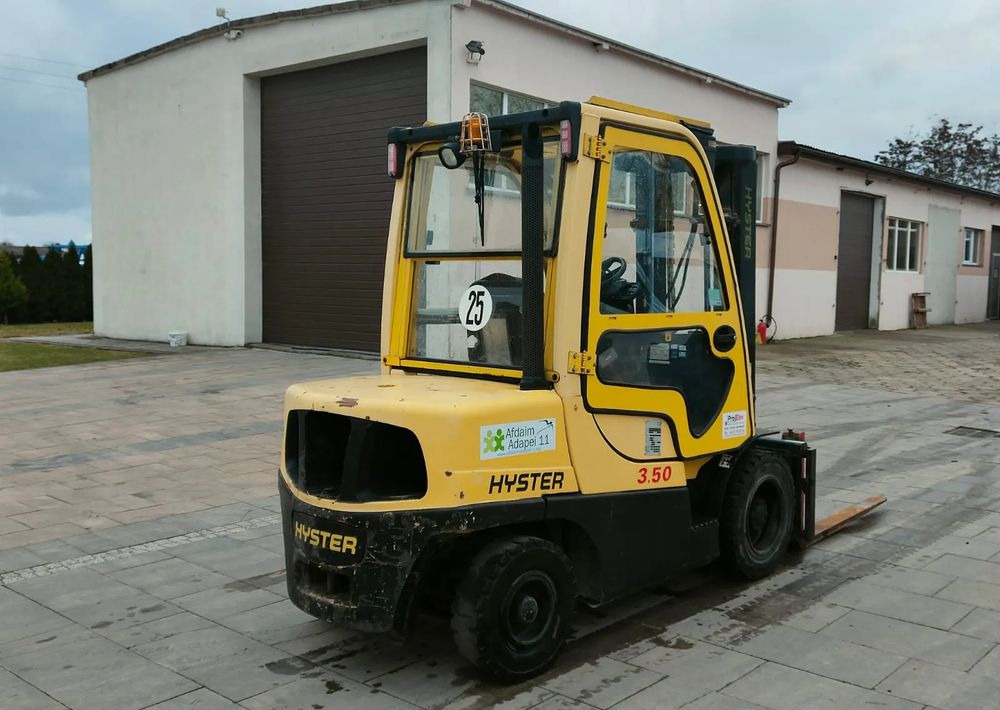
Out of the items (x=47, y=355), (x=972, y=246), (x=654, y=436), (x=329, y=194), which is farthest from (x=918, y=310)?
(x=654, y=436)

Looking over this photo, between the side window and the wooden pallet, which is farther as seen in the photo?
the wooden pallet

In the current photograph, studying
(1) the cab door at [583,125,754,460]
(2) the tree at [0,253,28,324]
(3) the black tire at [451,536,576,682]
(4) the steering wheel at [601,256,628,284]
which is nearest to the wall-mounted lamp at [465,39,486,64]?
(1) the cab door at [583,125,754,460]

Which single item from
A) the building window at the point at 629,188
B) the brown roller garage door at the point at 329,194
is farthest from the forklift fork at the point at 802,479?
the brown roller garage door at the point at 329,194

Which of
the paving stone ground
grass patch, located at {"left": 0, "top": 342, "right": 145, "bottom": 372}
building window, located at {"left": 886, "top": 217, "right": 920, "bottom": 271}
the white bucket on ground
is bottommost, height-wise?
the paving stone ground

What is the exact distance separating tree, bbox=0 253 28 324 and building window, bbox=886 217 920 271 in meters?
26.8

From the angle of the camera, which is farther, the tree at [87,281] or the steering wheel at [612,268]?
the tree at [87,281]

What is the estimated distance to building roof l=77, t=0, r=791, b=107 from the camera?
15195 millimetres

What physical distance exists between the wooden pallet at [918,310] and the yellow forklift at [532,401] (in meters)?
26.9

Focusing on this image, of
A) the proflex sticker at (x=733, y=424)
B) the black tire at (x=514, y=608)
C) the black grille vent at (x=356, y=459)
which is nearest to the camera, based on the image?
the black tire at (x=514, y=608)

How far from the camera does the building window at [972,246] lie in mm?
33369

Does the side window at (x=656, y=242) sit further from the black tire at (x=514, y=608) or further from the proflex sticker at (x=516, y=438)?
the black tire at (x=514, y=608)

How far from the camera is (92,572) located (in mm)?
5570

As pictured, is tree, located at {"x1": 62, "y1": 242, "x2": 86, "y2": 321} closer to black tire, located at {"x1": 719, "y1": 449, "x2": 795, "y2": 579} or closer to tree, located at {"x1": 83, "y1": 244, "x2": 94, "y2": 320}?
tree, located at {"x1": 83, "y1": 244, "x2": 94, "y2": 320}

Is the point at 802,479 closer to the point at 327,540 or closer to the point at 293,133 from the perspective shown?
the point at 327,540
